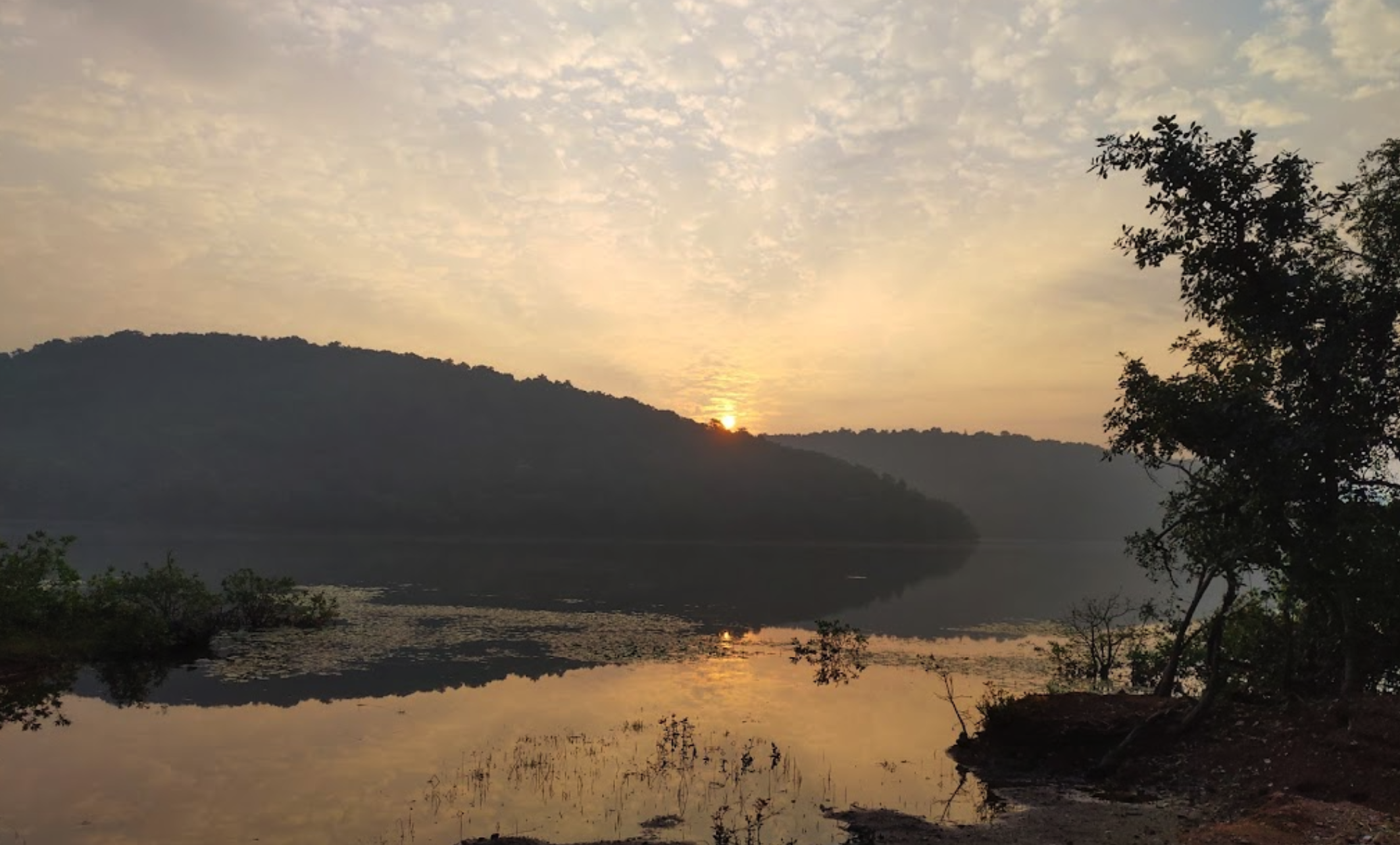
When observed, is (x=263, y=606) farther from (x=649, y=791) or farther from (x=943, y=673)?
(x=943, y=673)

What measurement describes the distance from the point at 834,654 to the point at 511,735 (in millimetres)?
20318

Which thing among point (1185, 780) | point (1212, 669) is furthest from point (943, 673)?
point (1185, 780)

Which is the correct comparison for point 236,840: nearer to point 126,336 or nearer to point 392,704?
point 392,704

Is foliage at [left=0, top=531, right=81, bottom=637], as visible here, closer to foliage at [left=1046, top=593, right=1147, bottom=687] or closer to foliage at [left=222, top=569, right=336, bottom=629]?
foliage at [left=222, top=569, right=336, bottom=629]

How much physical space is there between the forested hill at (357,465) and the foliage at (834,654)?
126m

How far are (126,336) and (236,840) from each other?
765 ft

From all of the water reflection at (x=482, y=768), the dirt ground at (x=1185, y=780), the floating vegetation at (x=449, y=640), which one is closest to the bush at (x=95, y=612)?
the floating vegetation at (x=449, y=640)

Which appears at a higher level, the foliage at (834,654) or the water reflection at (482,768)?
the water reflection at (482,768)

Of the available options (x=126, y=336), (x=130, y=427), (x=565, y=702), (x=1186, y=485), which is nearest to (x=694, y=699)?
(x=565, y=702)

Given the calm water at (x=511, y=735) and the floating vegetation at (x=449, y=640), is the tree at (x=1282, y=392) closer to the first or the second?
the calm water at (x=511, y=735)

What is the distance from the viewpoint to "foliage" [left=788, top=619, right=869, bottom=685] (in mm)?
33219

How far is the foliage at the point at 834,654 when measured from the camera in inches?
1308

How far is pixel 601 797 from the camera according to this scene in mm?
16938

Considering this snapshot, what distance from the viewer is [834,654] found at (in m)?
38.3
